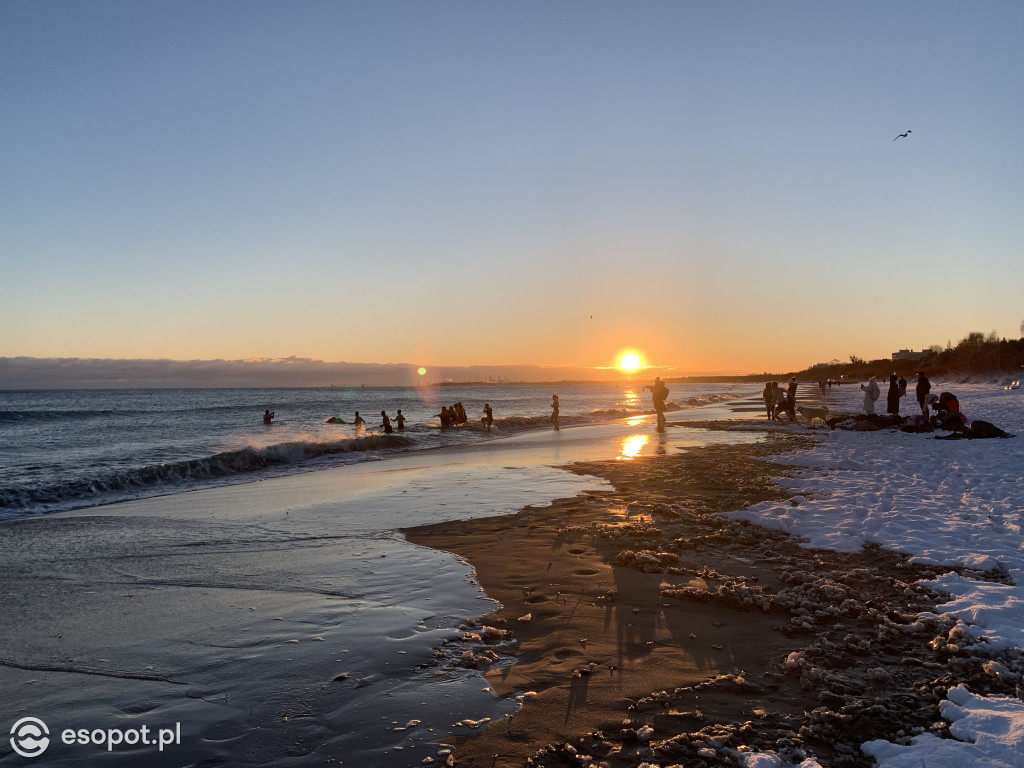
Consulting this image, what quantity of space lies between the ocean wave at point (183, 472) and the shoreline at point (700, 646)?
41.5 feet

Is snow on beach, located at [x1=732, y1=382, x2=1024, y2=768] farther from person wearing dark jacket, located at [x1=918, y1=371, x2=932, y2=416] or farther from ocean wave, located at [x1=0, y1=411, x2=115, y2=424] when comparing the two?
ocean wave, located at [x1=0, y1=411, x2=115, y2=424]

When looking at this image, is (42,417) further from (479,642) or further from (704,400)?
(704,400)

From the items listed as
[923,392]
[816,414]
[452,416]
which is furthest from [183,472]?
[923,392]

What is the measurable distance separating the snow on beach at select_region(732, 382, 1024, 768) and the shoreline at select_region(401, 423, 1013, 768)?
0.71ft

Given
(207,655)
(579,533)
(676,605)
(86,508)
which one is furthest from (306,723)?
(86,508)

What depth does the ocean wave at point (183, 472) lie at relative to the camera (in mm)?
15672

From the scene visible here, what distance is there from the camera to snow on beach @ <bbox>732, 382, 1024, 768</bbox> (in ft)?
11.1

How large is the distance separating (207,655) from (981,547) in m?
8.89

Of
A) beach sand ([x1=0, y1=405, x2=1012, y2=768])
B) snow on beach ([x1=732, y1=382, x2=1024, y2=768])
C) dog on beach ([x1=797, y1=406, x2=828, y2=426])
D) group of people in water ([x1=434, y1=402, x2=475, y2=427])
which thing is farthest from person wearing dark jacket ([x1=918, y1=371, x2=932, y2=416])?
group of people in water ([x1=434, y1=402, x2=475, y2=427])

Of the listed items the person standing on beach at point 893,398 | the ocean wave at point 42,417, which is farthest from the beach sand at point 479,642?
the ocean wave at point 42,417

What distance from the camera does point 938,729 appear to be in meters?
3.53

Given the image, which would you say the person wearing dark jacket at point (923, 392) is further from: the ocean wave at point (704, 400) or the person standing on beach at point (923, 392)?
the ocean wave at point (704, 400)

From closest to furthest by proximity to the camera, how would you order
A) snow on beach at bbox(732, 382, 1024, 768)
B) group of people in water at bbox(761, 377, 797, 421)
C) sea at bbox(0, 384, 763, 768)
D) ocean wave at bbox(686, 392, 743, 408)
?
snow on beach at bbox(732, 382, 1024, 768)
sea at bbox(0, 384, 763, 768)
group of people in water at bbox(761, 377, 797, 421)
ocean wave at bbox(686, 392, 743, 408)

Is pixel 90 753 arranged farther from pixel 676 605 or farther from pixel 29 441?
pixel 29 441
